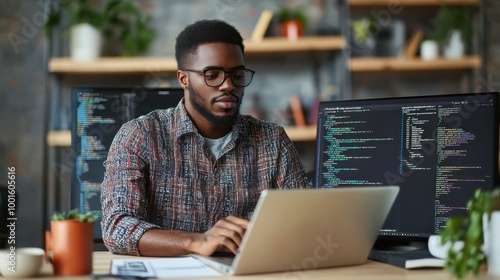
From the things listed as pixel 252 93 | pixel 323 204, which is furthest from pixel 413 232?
pixel 252 93

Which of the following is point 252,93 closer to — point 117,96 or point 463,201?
point 117,96

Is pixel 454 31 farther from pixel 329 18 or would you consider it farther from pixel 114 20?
pixel 114 20

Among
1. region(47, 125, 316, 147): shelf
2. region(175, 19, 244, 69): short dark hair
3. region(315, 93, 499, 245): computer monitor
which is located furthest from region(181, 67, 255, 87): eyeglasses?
region(47, 125, 316, 147): shelf

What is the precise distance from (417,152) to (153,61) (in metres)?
2.46

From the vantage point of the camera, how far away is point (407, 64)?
3949 mm

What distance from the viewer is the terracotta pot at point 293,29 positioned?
3.92m

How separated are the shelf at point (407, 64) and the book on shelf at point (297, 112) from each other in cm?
35

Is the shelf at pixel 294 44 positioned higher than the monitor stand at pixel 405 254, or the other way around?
the shelf at pixel 294 44

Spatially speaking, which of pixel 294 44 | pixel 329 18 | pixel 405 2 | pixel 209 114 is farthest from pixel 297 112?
pixel 209 114

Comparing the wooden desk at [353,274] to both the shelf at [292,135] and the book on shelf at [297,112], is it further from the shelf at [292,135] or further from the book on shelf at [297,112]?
the book on shelf at [297,112]

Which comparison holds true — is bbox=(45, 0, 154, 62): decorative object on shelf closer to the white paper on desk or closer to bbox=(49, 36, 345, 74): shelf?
bbox=(49, 36, 345, 74): shelf

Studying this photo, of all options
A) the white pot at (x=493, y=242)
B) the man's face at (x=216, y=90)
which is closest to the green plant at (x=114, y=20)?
the man's face at (x=216, y=90)

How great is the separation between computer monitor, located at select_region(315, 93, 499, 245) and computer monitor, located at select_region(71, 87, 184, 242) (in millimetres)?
826

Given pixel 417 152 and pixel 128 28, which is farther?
pixel 128 28
